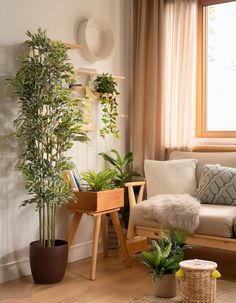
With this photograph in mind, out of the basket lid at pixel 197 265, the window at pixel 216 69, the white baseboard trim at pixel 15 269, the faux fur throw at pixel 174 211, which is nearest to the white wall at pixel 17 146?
the white baseboard trim at pixel 15 269

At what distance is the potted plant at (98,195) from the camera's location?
379 centimetres

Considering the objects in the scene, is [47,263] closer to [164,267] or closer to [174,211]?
[164,267]

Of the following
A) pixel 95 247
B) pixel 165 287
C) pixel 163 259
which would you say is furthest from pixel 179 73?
pixel 165 287

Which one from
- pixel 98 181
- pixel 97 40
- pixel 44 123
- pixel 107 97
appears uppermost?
pixel 97 40

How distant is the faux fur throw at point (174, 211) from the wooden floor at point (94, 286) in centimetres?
45

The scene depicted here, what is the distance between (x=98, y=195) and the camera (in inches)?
149

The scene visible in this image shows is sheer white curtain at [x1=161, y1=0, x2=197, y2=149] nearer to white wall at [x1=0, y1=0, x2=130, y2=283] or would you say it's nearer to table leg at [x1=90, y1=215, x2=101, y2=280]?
white wall at [x1=0, y1=0, x2=130, y2=283]

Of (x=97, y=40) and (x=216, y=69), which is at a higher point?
(x=97, y=40)

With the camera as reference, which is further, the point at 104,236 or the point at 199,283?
the point at 104,236

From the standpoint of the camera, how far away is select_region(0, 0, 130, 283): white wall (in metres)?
3.66

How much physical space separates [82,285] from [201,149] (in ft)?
5.76

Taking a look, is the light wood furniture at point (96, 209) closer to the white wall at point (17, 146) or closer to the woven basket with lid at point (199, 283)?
the white wall at point (17, 146)

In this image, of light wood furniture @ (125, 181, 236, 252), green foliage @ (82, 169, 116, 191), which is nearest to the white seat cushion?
light wood furniture @ (125, 181, 236, 252)

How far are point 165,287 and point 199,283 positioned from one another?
30 cm
